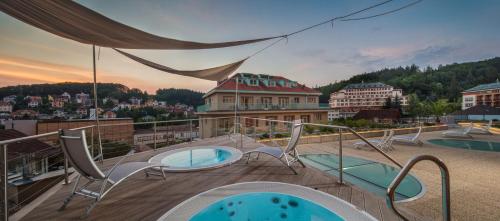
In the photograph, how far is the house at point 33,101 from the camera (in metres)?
7.50

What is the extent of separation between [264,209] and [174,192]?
1270 millimetres

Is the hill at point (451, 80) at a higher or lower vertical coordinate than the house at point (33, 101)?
higher

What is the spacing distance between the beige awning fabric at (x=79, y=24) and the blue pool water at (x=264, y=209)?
270 cm

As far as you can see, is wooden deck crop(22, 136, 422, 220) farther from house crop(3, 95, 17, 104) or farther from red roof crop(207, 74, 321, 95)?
red roof crop(207, 74, 321, 95)

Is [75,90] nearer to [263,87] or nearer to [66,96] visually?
[66,96]

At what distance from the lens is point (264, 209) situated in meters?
2.69

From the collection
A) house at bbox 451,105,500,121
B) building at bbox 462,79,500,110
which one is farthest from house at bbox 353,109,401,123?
building at bbox 462,79,500,110

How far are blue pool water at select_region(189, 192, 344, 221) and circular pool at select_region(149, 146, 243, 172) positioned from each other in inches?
56.9

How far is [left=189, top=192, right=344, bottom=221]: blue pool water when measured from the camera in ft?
7.97

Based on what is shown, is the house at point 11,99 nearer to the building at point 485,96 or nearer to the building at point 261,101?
the building at point 261,101

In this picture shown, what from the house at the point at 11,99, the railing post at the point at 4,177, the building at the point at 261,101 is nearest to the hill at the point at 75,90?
the house at the point at 11,99

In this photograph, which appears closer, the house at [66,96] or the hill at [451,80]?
the house at [66,96]

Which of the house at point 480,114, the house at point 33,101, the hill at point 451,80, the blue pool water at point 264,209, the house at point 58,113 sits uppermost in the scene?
the hill at point 451,80

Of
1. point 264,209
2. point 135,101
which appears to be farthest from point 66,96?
point 264,209
